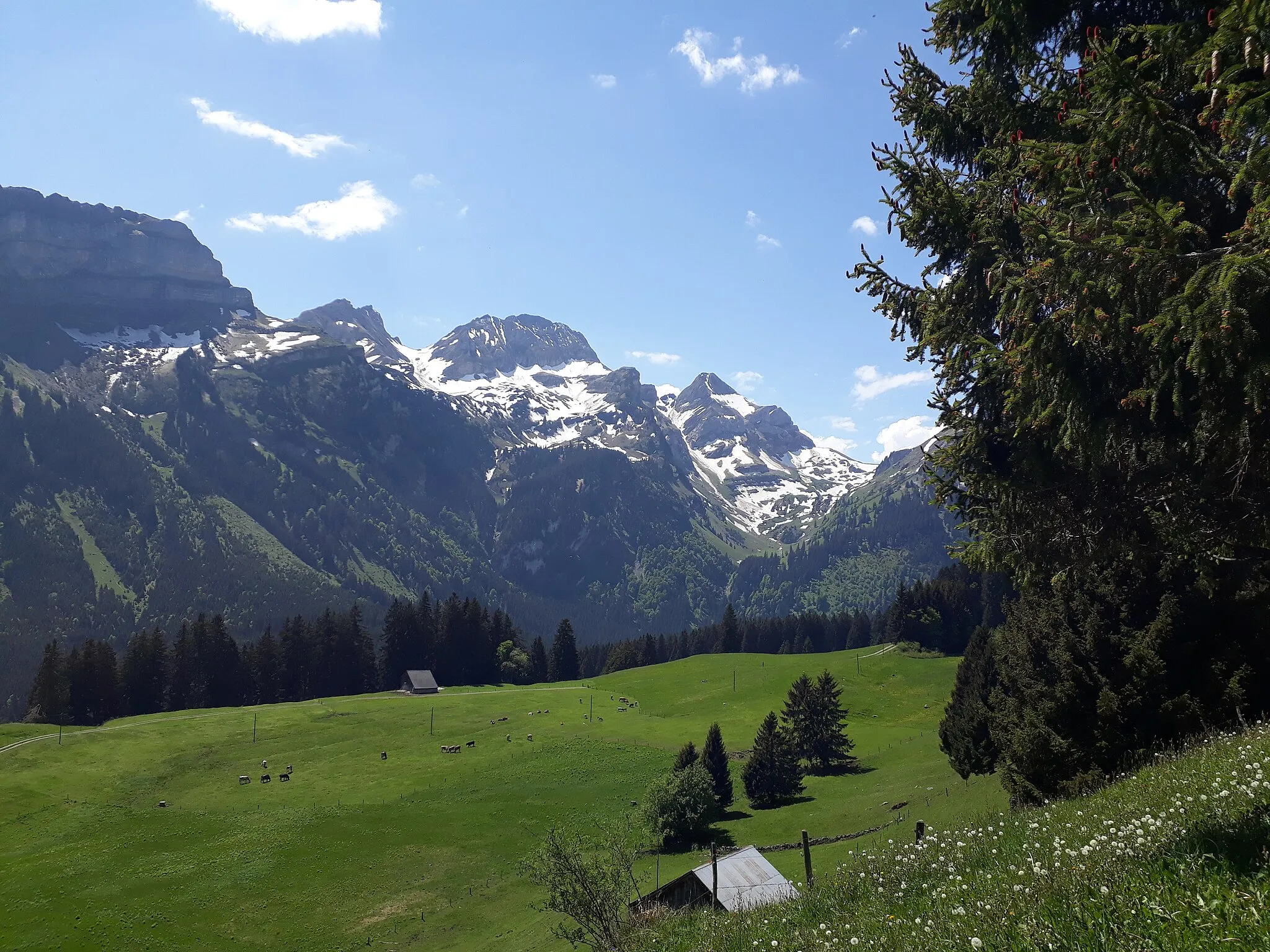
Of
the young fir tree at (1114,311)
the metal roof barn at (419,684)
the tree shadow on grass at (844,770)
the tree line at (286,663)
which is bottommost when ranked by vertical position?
the tree shadow on grass at (844,770)

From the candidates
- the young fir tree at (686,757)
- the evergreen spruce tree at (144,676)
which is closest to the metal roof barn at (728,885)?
the young fir tree at (686,757)

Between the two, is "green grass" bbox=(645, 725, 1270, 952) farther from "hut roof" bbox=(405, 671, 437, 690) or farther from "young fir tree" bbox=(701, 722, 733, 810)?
"hut roof" bbox=(405, 671, 437, 690)

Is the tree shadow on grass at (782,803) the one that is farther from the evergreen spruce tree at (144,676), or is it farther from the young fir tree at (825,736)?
the evergreen spruce tree at (144,676)

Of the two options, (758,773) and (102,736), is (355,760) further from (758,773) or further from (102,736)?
(758,773)

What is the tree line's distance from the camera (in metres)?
107

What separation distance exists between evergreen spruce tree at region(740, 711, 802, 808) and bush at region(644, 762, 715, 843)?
Result: 30.8 ft

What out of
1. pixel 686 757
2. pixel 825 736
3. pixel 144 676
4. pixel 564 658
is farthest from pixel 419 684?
pixel 825 736

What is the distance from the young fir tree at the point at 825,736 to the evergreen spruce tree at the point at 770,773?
8135 mm

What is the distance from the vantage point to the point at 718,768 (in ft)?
223

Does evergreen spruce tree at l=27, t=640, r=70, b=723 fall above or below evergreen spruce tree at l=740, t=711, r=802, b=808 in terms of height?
above

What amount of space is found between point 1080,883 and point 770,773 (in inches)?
2584

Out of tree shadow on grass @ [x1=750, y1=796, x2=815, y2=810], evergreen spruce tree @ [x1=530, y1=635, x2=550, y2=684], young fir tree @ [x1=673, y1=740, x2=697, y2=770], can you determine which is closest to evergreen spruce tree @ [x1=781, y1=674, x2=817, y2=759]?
tree shadow on grass @ [x1=750, y1=796, x2=815, y2=810]

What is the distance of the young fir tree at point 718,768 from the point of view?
6712 centimetres

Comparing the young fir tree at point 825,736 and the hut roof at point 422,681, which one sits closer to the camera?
the young fir tree at point 825,736
